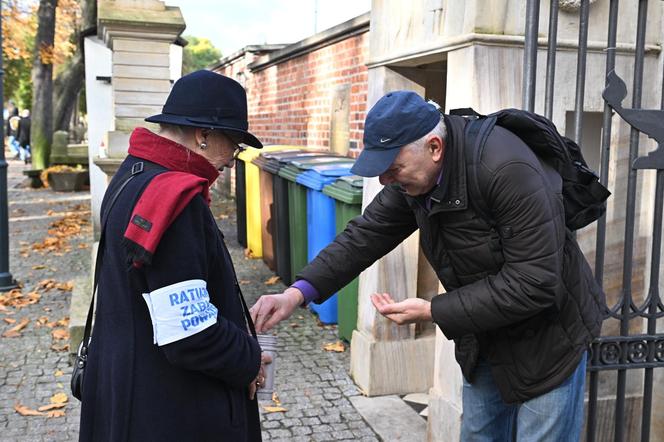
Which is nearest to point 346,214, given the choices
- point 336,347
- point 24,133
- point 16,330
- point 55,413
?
point 336,347

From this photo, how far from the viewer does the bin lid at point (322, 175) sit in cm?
628

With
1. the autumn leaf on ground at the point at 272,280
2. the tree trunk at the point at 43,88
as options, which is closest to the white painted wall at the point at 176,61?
the tree trunk at the point at 43,88

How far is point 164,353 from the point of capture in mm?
2074

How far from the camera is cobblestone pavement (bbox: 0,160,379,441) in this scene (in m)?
4.33

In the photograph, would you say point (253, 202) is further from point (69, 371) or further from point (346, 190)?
point (69, 371)

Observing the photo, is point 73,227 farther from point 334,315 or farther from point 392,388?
point 392,388

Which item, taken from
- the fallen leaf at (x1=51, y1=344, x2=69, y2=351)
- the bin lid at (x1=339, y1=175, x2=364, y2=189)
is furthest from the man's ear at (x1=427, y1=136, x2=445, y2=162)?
the fallen leaf at (x1=51, y1=344, x2=69, y2=351)

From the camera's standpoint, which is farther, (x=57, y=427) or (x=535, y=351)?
(x=57, y=427)

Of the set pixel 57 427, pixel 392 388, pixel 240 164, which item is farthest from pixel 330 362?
pixel 240 164

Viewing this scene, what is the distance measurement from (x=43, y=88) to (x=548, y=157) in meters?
20.4

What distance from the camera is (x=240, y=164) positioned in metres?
10.2

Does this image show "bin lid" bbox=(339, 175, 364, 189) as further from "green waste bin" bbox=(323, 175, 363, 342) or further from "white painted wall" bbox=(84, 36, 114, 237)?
"white painted wall" bbox=(84, 36, 114, 237)

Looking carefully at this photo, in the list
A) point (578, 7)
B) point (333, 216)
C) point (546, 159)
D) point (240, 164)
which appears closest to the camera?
point (546, 159)

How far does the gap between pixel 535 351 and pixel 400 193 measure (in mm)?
787
